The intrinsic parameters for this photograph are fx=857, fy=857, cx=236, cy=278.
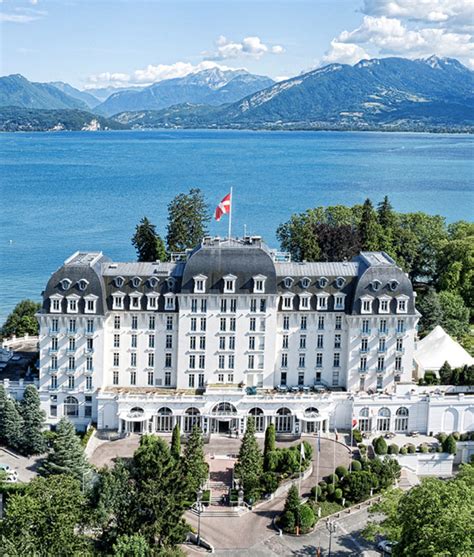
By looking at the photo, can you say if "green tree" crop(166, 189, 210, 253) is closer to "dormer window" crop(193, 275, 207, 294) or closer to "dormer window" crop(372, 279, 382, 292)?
"dormer window" crop(193, 275, 207, 294)

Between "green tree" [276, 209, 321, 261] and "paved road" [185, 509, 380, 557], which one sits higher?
"green tree" [276, 209, 321, 261]

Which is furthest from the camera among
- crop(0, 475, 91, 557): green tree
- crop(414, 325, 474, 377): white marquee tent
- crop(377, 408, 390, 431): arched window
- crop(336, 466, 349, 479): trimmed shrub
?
crop(414, 325, 474, 377): white marquee tent

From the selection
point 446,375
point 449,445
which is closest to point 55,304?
point 449,445

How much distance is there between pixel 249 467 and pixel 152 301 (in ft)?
55.6

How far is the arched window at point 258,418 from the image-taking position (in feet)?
210

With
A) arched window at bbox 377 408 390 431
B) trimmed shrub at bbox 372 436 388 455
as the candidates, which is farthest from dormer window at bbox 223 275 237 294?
trimmed shrub at bbox 372 436 388 455

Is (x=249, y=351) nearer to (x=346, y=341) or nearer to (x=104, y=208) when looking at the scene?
(x=346, y=341)

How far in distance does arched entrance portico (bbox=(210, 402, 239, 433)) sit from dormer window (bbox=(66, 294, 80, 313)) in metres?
12.8

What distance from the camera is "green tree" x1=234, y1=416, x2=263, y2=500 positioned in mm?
53938

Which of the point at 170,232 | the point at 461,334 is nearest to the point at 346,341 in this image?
the point at 461,334

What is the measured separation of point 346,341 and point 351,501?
1570cm

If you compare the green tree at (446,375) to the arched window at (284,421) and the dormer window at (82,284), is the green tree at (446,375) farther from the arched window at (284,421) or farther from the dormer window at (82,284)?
the dormer window at (82,284)

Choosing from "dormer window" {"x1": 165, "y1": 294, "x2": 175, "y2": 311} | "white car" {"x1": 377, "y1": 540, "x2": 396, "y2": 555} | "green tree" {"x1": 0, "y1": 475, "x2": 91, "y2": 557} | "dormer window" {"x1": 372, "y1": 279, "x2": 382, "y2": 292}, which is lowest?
"white car" {"x1": 377, "y1": 540, "x2": 396, "y2": 555}

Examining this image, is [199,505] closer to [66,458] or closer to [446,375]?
[66,458]
